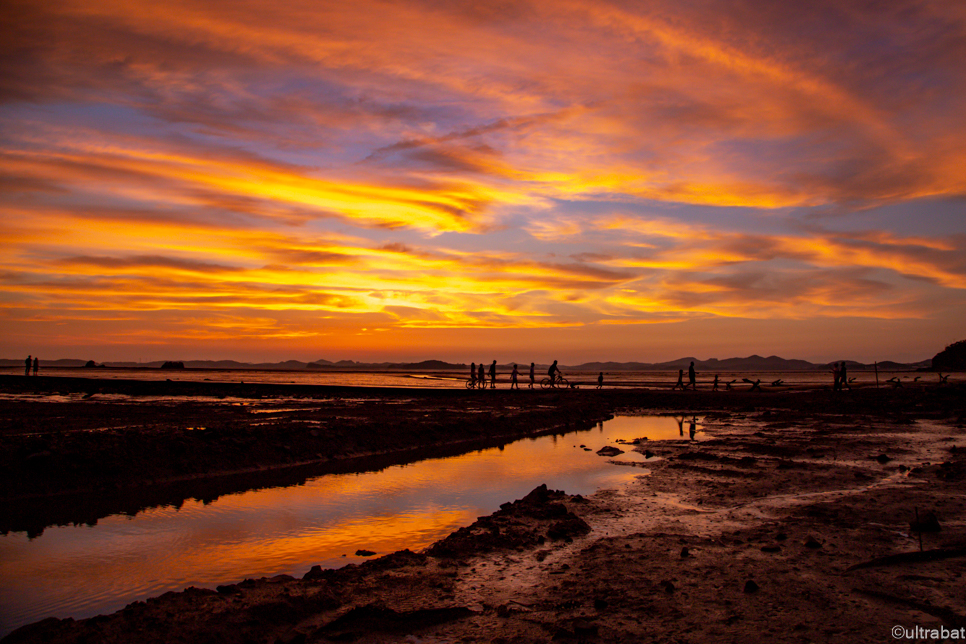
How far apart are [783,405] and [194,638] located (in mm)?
34357

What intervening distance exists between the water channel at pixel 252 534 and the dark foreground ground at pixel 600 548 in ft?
2.67

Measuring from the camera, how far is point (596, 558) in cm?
717

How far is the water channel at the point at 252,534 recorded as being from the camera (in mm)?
6293

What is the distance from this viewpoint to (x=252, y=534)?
8.45 m

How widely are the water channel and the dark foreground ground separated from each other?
32.1 inches

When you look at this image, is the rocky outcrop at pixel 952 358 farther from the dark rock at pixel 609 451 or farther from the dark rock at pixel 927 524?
the dark rock at pixel 927 524

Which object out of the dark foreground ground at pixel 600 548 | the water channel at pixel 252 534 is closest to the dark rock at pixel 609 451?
the dark foreground ground at pixel 600 548

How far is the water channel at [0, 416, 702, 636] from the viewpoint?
6293 mm

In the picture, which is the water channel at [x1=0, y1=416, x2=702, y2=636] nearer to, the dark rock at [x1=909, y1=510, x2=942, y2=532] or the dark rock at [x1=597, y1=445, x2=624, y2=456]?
the dark rock at [x1=597, y1=445, x2=624, y2=456]

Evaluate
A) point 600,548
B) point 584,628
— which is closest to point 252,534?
point 600,548

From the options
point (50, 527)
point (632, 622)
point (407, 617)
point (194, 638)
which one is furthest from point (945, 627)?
point (50, 527)

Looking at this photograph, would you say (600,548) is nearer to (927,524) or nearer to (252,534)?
(927,524)

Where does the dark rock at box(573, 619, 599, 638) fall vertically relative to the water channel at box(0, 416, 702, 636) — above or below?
above

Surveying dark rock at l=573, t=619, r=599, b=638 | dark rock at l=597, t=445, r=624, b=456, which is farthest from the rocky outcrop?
dark rock at l=573, t=619, r=599, b=638
